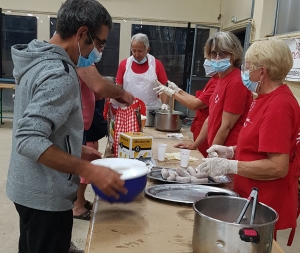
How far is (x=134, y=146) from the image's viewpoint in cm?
173

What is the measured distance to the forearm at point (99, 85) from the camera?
1989 mm

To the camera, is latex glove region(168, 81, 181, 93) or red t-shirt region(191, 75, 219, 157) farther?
latex glove region(168, 81, 181, 93)

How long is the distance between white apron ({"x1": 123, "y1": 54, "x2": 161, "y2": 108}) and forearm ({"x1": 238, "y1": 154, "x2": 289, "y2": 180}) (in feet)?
8.14

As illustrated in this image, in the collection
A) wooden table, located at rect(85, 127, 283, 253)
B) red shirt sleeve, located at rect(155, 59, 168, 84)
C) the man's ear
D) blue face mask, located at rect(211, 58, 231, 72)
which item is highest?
the man's ear

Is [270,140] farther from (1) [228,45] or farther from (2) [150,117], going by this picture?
(2) [150,117]

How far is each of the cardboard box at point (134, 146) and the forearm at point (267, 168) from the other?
0.55m

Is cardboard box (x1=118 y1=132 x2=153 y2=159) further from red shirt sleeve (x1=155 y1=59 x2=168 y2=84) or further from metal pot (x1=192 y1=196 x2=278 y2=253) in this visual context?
red shirt sleeve (x1=155 y1=59 x2=168 y2=84)

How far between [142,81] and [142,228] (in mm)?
2811

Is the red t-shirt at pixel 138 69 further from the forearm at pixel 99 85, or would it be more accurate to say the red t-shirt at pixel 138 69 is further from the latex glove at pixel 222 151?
the latex glove at pixel 222 151

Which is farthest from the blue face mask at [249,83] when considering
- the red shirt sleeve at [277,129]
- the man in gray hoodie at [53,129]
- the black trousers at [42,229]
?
the black trousers at [42,229]

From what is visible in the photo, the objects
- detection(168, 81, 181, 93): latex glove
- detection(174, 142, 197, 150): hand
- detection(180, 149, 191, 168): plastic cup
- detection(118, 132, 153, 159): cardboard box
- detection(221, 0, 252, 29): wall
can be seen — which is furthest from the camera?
detection(221, 0, 252, 29): wall

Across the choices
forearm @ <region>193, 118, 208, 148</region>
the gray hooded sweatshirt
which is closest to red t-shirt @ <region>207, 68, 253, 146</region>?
forearm @ <region>193, 118, 208, 148</region>

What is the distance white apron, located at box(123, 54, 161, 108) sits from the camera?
151 inches

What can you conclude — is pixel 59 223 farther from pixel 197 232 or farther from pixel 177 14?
pixel 177 14
